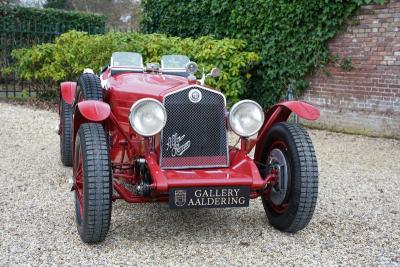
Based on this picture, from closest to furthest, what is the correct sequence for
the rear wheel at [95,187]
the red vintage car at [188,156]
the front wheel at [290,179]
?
the rear wheel at [95,187]
the red vintage car at [188,156]
the front wheel at [290,179]

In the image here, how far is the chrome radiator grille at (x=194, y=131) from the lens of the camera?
12.2 ft

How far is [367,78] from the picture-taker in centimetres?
803

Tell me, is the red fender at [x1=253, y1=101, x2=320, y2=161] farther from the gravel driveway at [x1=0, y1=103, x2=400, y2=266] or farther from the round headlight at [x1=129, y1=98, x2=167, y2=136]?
the round headlight at [x1=129, y1=98, x2=167, y2=136]

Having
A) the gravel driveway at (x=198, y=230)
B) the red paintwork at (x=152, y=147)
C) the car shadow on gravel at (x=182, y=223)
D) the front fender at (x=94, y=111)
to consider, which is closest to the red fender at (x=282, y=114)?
the red paintwork at (x=152, y=147)

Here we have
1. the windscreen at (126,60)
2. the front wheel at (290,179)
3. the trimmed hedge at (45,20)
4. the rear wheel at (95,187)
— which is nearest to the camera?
the rear wheel at (95,187)

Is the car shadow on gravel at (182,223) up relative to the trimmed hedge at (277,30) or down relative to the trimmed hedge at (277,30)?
down

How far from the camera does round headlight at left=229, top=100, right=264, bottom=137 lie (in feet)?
12.3

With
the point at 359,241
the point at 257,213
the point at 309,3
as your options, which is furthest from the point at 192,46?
the point at 359,241

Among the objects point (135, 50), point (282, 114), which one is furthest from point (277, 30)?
point (282, 114)

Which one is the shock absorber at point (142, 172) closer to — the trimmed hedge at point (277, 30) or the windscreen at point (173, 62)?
the windscreen at point (173, 62)

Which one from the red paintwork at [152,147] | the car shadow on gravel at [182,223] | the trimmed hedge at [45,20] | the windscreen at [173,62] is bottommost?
the car shadow on gravel at [182,223]

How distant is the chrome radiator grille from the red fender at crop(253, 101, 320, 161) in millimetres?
331

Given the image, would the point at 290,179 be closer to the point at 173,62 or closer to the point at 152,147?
the point at 152,147

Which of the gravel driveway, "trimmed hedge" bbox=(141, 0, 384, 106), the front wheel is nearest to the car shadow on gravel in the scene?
the gravel driveway
